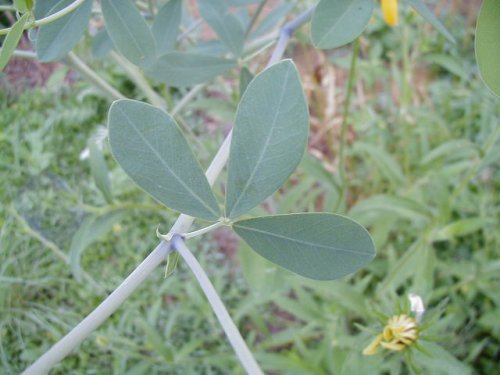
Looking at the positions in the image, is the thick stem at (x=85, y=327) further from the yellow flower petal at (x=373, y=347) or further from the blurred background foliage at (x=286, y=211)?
the yellow flower petal at (x=373, y=347)

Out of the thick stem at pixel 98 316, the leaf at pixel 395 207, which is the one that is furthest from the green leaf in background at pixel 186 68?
the leaf at pixel 395 207

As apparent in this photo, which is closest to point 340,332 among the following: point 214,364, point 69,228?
point 214,364

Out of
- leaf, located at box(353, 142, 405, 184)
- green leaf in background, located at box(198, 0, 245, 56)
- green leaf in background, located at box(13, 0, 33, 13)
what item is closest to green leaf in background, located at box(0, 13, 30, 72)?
green leaf in background, located at box(13, 0, 33, 13)

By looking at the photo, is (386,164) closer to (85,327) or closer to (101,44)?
(101,44)

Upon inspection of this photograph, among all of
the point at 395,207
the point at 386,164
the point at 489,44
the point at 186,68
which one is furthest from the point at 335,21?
the point at 386,164

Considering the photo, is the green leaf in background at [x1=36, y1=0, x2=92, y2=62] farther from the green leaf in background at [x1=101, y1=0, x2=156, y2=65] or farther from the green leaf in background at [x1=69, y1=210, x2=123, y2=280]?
the green leaf in background at [x1=69, y1=210, x2=123, y2=280]

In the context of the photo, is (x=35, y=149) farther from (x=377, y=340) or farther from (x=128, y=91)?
(x=377, y=340)
